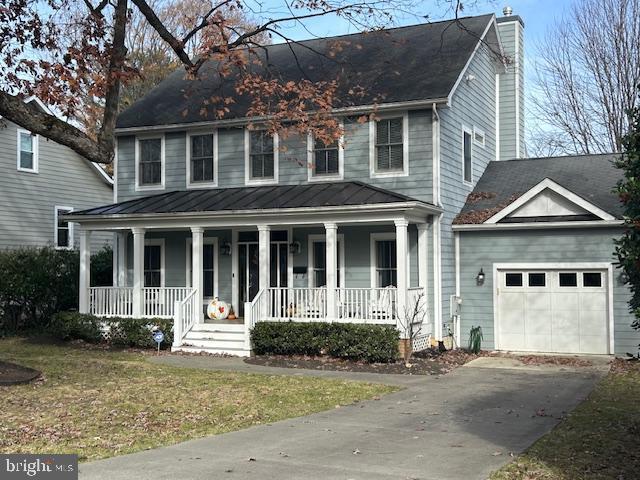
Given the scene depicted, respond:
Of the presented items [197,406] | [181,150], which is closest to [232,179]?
[181,150]

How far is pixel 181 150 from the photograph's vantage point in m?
19.8

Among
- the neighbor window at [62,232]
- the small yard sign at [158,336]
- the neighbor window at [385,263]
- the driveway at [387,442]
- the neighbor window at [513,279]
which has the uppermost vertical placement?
the neighbor window at [62,232]

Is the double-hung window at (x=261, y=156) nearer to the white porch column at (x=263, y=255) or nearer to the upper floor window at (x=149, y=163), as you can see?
the white porch column at (x=263, y=255)

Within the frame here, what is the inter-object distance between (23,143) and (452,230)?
14981 mm

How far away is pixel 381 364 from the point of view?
48.8 feet

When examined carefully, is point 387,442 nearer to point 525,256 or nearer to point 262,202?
point 262,202

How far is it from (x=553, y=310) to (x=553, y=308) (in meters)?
0.05

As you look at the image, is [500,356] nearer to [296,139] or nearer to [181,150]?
[296,139]

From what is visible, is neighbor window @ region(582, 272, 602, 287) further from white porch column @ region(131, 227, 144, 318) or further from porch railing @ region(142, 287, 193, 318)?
white porch column @ region(131, 227, 144, 318)

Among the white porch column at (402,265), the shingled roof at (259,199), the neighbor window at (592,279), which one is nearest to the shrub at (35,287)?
the shingled roof at (259,199)

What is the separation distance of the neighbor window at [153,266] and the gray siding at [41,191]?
5874mm

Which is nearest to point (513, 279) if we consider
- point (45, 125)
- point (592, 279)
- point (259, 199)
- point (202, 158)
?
point (592, 279)

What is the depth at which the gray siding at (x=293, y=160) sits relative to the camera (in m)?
16.8

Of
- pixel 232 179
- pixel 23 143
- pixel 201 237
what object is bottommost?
A: pixel 201 237
